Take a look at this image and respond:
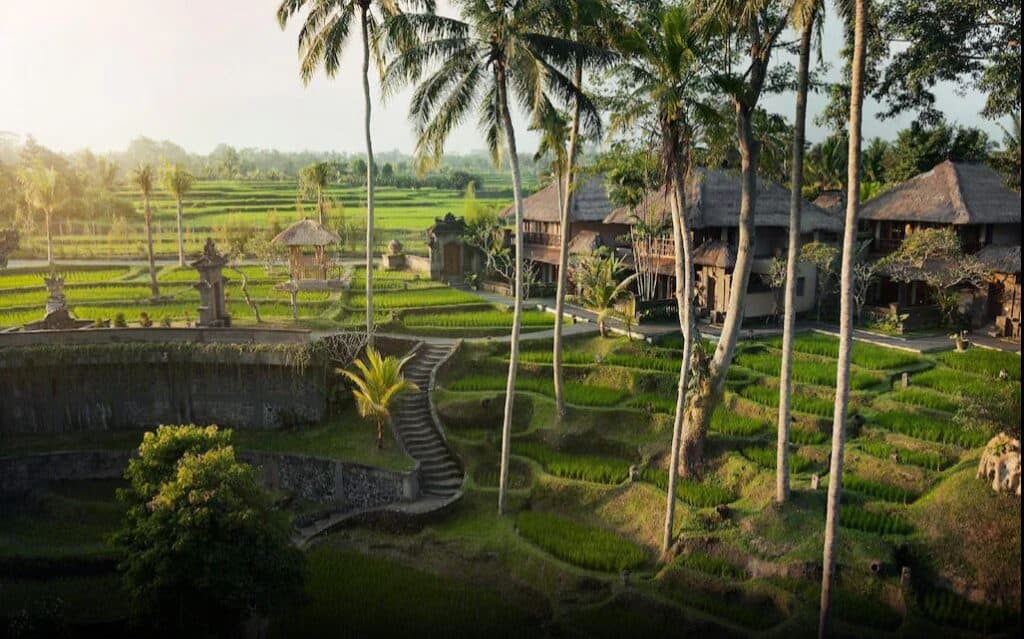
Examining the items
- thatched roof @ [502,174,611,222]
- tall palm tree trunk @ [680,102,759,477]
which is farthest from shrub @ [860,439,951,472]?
thatched roof @ [502,174,611,222]

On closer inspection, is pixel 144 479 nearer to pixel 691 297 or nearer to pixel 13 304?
pixel 691 297

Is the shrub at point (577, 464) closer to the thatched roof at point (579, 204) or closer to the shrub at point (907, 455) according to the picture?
the shrub at point (907, 455)

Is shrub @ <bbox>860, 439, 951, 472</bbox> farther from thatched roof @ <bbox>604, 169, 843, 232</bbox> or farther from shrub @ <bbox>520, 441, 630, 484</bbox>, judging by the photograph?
thatched roof @ <bbox>604, 169, 843, 232</bbox>

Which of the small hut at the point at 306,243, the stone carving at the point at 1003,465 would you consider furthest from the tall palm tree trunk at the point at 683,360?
the small hut at the point at 306,243

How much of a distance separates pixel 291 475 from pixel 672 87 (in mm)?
14358

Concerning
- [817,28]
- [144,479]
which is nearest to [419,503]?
[144,479]

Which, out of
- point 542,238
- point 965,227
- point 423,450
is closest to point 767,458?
point 423,450

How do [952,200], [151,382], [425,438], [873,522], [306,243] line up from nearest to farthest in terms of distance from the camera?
1. [873,522]
2. [425,438]
3. [151,382]
4. [952,200]
5. [306,243]

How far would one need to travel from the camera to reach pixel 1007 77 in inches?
723

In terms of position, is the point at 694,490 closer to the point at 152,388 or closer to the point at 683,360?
the point at 683,360

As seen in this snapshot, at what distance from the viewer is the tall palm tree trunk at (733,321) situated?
19.0m

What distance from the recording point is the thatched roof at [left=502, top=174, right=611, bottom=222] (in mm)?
39438

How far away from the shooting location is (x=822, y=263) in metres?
30.8

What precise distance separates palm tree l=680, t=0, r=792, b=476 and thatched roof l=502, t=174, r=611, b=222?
19.4 meters
